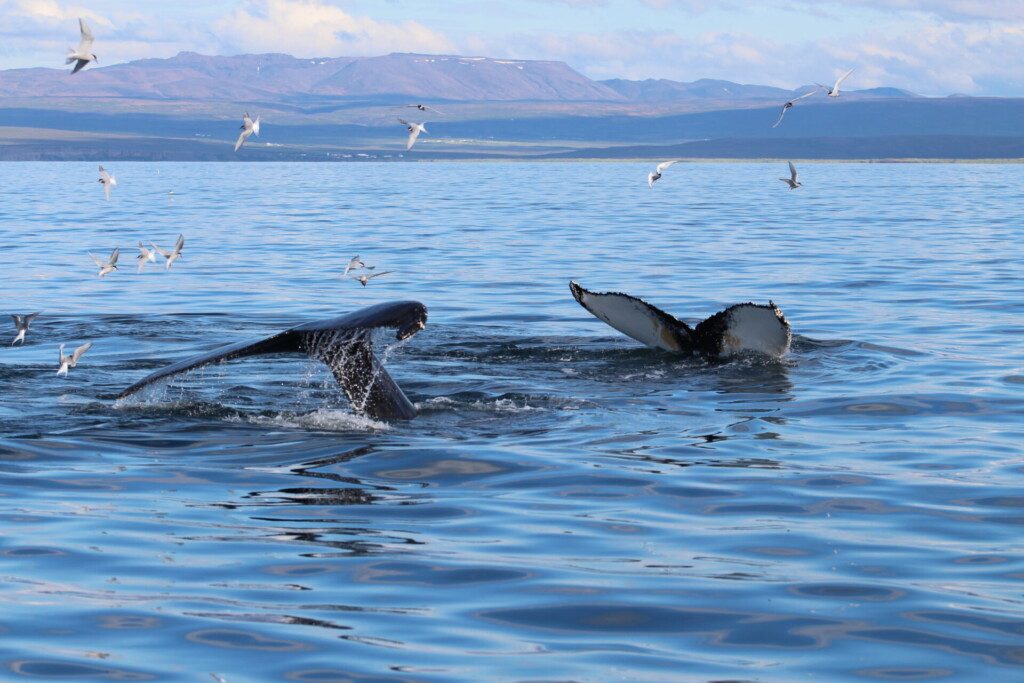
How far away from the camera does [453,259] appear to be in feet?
A: 89.9

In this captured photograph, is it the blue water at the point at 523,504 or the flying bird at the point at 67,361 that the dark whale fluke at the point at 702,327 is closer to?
the blue water at the point at 523,504

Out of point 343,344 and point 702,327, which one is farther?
point 702,327

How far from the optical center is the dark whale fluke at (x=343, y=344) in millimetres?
8789

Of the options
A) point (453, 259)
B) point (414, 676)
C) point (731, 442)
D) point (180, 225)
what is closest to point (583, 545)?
point (414, 676)

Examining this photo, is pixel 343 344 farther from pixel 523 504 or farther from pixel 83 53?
pixel 83 53

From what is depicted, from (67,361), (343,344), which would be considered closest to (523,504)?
(343,344)

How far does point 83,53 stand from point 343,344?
17.6 ft

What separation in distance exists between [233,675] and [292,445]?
4350 mm

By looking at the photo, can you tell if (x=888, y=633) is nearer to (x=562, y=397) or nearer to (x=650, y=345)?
(x=562, y=397)

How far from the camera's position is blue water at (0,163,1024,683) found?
5.85m

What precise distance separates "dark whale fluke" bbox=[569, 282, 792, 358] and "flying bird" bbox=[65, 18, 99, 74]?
4702 mm

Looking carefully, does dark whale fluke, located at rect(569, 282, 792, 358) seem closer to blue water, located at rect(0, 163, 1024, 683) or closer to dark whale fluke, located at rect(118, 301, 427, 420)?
blue water, located at rect(0, 163, 1024, 683)

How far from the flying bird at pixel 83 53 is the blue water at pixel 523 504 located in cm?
267

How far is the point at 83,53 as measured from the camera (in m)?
13.2
